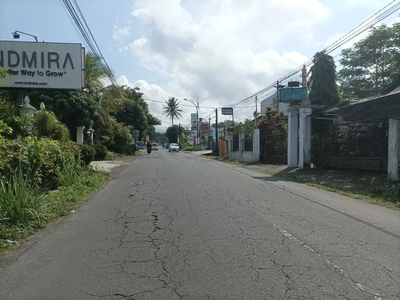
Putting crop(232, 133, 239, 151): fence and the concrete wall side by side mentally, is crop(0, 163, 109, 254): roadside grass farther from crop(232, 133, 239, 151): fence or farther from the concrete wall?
crop(232, 133, 239, 151): fence

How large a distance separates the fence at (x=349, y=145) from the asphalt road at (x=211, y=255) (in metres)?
7.35

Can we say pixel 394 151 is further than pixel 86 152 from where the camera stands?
No

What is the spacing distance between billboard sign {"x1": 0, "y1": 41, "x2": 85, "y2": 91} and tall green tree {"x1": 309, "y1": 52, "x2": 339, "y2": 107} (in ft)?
44.2

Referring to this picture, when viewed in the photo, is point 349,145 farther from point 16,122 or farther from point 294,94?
point 16,122

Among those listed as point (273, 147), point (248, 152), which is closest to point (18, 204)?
point (273, 147)

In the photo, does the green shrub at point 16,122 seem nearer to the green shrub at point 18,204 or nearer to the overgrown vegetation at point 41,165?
the overgrown vegetation at point 41,165

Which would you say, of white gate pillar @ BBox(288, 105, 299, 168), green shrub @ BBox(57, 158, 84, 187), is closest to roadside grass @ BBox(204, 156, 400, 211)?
white gate pillar @ BBox(288, 105, 299, 168)

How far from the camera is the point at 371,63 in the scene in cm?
2766

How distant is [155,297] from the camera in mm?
3596

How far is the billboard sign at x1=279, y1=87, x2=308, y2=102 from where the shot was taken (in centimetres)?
1944

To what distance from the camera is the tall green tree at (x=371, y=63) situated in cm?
2550

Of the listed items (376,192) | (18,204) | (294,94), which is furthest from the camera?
(294,94)

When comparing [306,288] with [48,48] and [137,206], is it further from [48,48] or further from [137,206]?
[48,48]

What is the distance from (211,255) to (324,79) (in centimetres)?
1853
